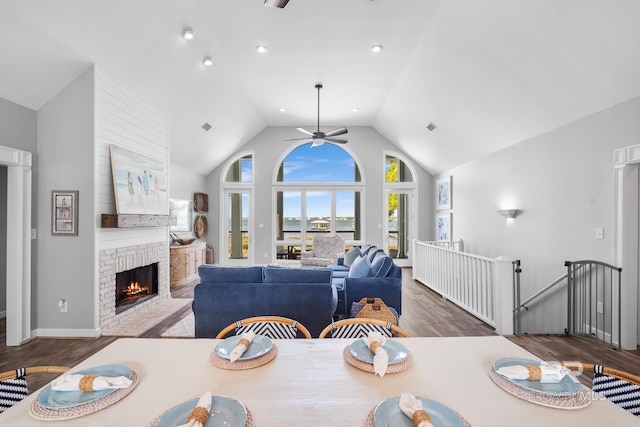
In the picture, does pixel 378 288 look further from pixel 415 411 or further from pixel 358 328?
pixel 415 411

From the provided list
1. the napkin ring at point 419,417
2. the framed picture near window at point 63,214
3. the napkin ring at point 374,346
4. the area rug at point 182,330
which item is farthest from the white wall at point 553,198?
the framed picture near window at point 63,214

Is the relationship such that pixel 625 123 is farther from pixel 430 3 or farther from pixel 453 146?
pixel 453 146

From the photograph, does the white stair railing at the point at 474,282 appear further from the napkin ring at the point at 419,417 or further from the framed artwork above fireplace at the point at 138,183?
the framed artwork above fireplace at the point at 138,183

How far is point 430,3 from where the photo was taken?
335 cm

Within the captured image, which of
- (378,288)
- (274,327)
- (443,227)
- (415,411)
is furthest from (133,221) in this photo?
(443,227)

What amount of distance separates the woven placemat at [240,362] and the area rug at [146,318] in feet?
9.58

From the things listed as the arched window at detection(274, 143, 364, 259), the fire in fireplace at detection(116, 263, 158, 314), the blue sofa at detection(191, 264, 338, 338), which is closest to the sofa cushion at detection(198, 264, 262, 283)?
the blue sofa at detection(191, 264, 338, 338)

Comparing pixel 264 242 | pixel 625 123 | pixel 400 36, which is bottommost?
pixel 264 242

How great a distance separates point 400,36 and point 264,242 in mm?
5622

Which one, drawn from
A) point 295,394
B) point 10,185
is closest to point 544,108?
point 295,394

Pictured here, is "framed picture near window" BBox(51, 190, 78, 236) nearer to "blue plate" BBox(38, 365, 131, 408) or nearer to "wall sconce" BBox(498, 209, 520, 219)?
"blue plate" BBox(38, 365, 131, 408)

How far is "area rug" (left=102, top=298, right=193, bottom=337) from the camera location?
3615 millimetres

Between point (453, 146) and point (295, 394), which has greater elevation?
point (453, 146)

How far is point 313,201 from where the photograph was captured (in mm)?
8094
